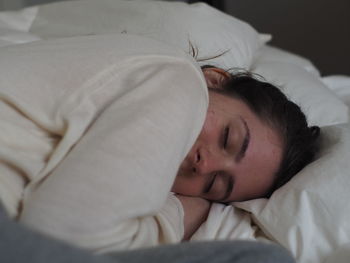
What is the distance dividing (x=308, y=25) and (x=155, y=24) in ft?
4.26

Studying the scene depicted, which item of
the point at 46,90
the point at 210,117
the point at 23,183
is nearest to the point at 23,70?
the point at 46,90

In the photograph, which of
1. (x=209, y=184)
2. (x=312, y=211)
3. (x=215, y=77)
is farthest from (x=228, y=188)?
(x=215, y=77)

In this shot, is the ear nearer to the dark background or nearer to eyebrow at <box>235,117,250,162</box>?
eyebrow at <box>235,117,250,162</box>

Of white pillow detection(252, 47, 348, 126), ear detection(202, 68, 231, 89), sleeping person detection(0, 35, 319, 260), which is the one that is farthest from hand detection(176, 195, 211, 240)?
white pillow detection(252, 47, 348, 126)

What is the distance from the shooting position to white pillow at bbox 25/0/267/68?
1.28 m

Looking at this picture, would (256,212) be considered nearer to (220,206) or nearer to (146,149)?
(220,206)

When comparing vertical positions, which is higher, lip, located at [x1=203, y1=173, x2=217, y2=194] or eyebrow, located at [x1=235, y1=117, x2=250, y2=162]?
eyebrow, located at [x1=235, y1=117, x2=250, y2=162]

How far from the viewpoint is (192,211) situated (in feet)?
2.81

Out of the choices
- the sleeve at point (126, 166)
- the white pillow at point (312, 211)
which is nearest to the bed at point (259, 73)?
the white pillow at point (312, 211)

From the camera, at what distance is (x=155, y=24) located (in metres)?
1.29

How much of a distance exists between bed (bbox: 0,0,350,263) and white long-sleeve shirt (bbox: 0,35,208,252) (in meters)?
0.02

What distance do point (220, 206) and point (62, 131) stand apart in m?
0.36

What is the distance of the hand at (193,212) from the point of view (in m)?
0.83

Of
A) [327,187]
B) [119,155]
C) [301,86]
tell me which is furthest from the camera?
[301,86]
